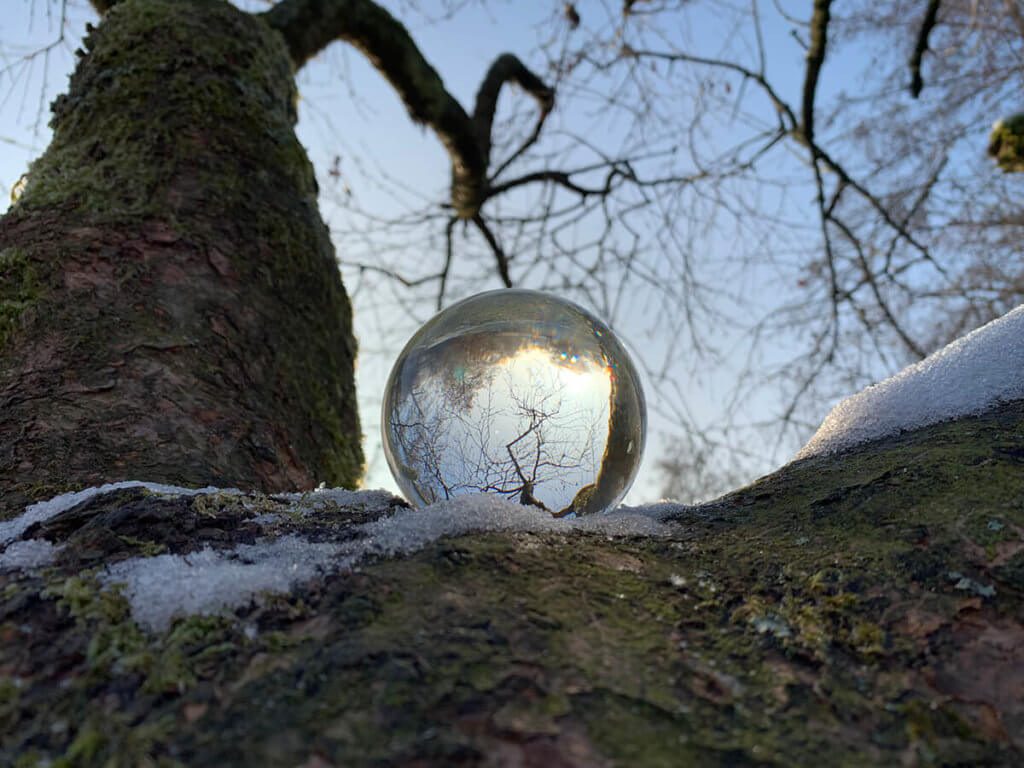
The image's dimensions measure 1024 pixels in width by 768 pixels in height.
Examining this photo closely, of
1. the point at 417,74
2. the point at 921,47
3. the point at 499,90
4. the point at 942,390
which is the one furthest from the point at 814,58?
the point at 942,390

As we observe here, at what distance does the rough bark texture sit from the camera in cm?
63

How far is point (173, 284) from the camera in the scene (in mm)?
2014

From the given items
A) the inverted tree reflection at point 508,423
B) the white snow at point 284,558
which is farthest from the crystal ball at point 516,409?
the white snow at point 284,558

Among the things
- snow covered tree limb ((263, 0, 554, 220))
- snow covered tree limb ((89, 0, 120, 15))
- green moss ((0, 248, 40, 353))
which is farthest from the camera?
snow covered tree limb ((89, 0, 120, 15))

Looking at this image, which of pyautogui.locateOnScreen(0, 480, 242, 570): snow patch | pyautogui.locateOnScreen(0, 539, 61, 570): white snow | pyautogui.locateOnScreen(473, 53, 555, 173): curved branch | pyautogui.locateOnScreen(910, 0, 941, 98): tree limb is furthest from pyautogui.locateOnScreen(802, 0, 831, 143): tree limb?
pyautogui.locateOnScreen(0, 539, 61, 570): white snow

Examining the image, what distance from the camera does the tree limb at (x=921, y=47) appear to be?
16.4 feet

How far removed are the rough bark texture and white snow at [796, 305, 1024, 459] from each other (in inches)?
13.5

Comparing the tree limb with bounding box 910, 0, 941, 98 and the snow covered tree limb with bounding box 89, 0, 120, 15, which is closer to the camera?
the snow covered tree limb with bounding box 89, 0, 120, 15

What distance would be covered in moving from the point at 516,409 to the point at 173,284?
3.97 ft

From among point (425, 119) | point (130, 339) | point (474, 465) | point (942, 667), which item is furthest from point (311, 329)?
point (425, 119)

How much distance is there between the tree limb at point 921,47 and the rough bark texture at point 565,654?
17.4 ft

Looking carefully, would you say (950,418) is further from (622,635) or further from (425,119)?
(425,119)

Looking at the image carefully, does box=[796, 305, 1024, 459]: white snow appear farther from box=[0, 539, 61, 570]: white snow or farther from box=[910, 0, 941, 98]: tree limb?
box=[910, 0, 941, 98]: tree limb

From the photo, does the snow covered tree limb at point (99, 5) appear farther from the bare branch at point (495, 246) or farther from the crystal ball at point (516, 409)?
the crystal ball at point (516, 409)
